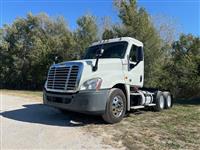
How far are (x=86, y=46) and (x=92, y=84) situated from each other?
18872 millimetres

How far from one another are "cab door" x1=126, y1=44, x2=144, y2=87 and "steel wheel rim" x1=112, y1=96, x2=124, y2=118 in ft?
2.77

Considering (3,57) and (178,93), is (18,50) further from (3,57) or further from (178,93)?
(178,93)

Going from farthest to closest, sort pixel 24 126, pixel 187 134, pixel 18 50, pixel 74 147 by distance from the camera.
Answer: pixel 18 50
pixel 24 126
pixel 187 134
pixel 74 147

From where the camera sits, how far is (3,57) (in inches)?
1265

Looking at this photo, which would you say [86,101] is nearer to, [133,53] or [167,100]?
[133,53]

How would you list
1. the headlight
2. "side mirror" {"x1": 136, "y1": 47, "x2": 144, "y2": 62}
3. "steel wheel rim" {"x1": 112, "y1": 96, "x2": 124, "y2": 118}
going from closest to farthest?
the headlight, "steel wheel rim" {"x1": 112, "y1": 96, "x2": 124, "y2": 118}, "side mirror" {"x1": 136, "y1": 47, "x2": 144, "y2": 62}

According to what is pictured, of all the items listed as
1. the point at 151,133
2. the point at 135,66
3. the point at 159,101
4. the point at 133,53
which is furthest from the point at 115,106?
the point at 159,101

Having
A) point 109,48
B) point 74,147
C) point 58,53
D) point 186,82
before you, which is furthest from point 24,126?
point 58,53

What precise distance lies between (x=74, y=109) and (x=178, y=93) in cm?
1218

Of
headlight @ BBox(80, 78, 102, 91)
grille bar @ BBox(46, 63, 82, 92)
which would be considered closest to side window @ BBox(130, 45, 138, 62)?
headlight @ BBox(80, 78, 102, 91)

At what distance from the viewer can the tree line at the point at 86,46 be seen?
17391 mm

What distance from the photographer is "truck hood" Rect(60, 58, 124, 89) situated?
22.1 ft

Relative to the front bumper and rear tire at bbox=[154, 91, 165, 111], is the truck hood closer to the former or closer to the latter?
the front bumper

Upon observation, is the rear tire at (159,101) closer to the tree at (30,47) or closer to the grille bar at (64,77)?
the grille bar at (64,77)
